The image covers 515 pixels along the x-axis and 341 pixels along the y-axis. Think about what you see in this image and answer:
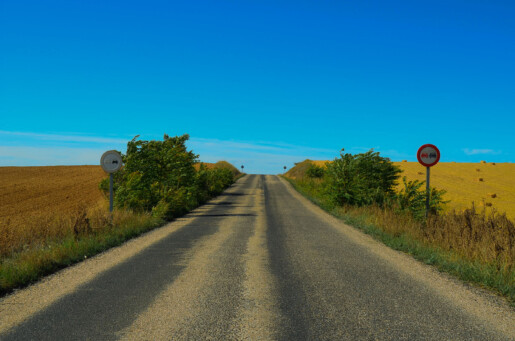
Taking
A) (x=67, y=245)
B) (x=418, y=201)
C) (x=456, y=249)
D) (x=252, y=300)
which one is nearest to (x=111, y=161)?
(x=67, y=245)

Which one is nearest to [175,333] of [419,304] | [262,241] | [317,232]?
[419,304]

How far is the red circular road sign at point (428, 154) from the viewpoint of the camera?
40.5 ft

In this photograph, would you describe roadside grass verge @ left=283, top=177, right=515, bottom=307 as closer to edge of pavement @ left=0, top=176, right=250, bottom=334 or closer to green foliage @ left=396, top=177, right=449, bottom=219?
green foliage @ left=396, top=177, right=449, bottom=219

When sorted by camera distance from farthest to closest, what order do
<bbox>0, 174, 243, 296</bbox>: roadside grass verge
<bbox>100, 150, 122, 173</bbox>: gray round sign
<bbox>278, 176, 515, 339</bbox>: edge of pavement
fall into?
<bbox>100, 150, 122, 173</bbox>: gray round sign < <bbox>0, 174, 243, 296</bbox>: roadside grass verge < <bbox>278, 176, 515, 339</bbox>: edge of pavement

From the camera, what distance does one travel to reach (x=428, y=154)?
12.4 meters

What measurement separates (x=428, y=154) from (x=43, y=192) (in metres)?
31.5

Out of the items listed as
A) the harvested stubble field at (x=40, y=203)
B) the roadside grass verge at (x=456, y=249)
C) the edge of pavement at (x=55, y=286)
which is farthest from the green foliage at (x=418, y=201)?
the harvested stubble field at (x=40, y=203)

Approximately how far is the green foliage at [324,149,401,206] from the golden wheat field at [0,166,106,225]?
13083 millimetres

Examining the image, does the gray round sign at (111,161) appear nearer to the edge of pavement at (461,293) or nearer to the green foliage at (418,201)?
the edge of pavement at (461,293)

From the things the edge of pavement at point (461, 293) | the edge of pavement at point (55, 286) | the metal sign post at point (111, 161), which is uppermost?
the metal sign post at point (111, 161)

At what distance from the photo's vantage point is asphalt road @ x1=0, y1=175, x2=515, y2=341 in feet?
13.1

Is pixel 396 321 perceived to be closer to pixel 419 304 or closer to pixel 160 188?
pixel 419 304

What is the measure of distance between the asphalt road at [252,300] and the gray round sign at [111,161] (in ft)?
17.2

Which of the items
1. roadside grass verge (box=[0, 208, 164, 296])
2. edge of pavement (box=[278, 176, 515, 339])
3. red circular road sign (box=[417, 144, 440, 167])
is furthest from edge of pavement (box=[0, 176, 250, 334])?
red circular road sign (box=[417, 144, 440, 167])
